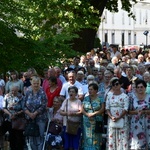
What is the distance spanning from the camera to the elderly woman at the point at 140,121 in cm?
1282

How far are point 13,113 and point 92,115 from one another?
195 centimetres

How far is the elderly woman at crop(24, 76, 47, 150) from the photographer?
1359cm

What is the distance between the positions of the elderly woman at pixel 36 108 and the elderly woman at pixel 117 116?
1483mm

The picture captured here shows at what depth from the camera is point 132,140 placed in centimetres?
1301

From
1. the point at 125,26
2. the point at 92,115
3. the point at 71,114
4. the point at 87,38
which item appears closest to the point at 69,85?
the point at 71,114

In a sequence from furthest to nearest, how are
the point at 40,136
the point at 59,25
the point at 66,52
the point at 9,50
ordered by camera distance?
the point at 59,25, the point at 40,136, the point at 66,52, the point at 9,50

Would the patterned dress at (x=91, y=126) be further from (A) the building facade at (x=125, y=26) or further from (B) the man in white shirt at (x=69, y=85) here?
(A) the building facade at (x=125, y=26)

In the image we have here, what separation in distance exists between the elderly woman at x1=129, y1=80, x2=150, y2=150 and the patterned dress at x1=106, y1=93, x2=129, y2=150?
0.44ft

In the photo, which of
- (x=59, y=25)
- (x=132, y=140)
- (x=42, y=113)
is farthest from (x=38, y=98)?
(x=59, y=25)

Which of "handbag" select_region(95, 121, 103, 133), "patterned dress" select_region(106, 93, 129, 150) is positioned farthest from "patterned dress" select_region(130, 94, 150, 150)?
"handbag" select_region(95, 121, 103, 133)

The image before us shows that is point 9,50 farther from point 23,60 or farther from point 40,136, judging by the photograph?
point 40,136

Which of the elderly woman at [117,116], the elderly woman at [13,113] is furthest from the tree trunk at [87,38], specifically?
the elderly woman at [117,116]

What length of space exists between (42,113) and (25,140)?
1.16 metres

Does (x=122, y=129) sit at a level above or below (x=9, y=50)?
below
